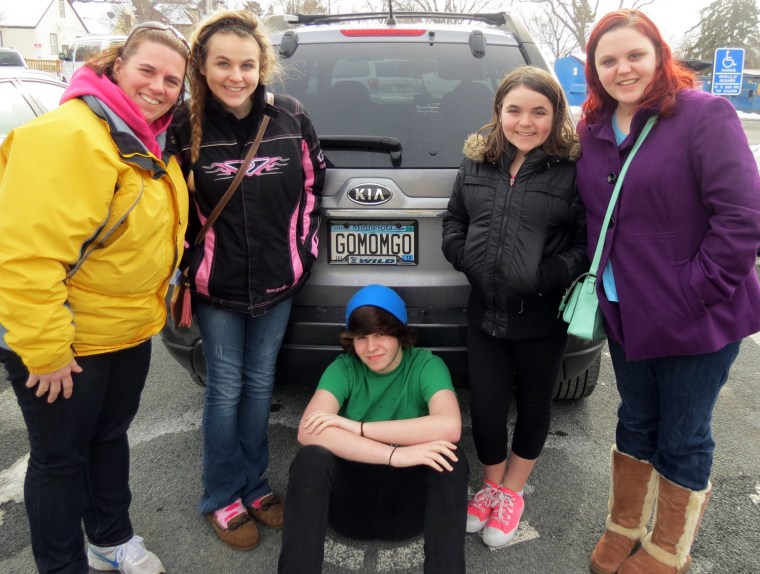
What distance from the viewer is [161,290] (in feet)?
6.70

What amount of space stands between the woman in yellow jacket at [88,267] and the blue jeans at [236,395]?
262 millimetres

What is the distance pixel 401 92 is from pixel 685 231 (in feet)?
5.65

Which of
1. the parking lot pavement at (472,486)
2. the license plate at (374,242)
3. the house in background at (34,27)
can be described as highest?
the house in background at (34,27)

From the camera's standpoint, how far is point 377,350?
2.28m

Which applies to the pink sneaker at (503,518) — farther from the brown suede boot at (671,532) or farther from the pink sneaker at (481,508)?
the brown suede boot at (671,532)

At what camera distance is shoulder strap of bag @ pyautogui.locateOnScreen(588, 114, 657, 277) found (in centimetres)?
191

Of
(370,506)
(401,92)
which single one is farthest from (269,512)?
(401,92)

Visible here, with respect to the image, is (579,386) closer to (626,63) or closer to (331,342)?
(331,342)

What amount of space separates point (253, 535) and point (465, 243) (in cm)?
138

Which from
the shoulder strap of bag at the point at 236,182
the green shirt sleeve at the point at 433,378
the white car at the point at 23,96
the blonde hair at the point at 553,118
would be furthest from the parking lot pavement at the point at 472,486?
the white car at the point at 23,96

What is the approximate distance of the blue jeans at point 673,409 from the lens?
77.4 inches

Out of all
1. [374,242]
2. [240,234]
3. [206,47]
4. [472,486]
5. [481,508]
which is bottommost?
[472,486]

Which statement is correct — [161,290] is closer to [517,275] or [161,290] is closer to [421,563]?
[517,275]

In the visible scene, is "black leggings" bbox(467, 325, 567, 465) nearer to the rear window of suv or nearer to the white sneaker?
the rear window of suv
